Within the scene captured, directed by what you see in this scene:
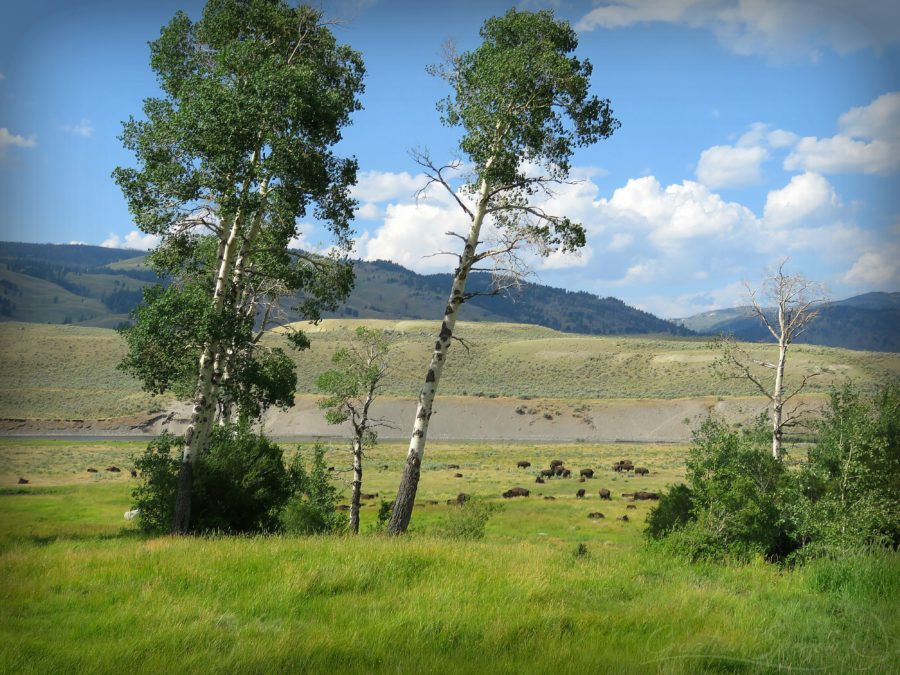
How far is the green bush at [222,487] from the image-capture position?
1736 centimetres

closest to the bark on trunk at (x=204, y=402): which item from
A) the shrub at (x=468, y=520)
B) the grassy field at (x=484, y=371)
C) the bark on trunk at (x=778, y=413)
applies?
the shrub at (x=468, y=520)

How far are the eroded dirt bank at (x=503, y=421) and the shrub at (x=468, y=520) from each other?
8513 cm

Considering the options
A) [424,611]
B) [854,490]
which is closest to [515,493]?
[854,490]

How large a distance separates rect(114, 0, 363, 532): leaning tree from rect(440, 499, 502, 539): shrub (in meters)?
7.11

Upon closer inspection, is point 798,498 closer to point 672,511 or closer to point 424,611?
point 672,511

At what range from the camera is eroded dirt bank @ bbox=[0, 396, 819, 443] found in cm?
10769

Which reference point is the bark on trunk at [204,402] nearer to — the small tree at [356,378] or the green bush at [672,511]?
the green bush at [672,511]

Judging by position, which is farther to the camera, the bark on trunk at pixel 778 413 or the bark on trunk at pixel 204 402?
the bark on trunk at pixel 778 413

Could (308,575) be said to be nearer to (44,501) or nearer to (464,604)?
(464,604)

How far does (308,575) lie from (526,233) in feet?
34.3

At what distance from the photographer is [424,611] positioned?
7492mm

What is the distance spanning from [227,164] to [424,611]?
10816mm

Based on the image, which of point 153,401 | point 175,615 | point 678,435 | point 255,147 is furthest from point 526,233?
point 153,401

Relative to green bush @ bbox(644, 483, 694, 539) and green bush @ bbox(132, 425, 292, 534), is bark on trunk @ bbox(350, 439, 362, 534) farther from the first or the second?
green bush @ bbox(644, 483, 694, 539)
